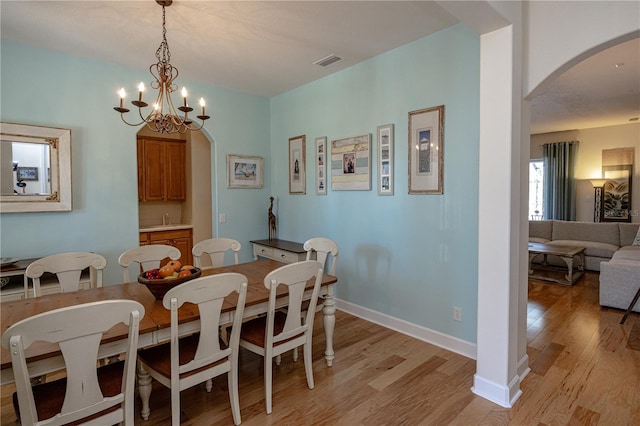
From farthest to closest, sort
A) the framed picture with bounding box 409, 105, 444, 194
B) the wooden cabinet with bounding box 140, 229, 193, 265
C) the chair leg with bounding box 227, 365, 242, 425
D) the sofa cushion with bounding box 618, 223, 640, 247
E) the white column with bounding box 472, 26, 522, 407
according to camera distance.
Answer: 1. the sofa cushion with bounding box 618, 223, 640, 247
2. the wooden cabinet with bounding box 140, 229, 193, 265
3. the framed picture with bounding box 409, 105, 444, 194
4. the white column with bounding box 472, 26, 522, 407
5. the chair leg with bounding box 227, 365, 242, 425

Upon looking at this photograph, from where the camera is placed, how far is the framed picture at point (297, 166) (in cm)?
437

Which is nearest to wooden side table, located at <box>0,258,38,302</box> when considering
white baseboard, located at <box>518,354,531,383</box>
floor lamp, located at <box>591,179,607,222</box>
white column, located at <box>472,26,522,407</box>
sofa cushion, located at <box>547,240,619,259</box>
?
white column, located at <box>472,26,522,407</box>

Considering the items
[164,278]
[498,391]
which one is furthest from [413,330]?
[164,278]

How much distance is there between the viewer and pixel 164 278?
6.79 feet

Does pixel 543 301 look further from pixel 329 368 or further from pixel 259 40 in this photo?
pixel 259 40

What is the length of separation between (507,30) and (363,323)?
9.26 feet

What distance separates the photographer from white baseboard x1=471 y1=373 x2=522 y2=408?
217 cm

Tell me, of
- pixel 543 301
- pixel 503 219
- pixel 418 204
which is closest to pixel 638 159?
pixel 543 301

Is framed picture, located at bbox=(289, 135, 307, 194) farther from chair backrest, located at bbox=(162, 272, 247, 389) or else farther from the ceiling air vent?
chair backrest, located at bbox=(162, 272, 247, 389)

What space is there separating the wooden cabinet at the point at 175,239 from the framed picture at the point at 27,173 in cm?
164

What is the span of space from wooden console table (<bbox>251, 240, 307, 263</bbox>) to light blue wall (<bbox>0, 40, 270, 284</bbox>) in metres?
1.50

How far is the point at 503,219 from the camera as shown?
6.97 feet

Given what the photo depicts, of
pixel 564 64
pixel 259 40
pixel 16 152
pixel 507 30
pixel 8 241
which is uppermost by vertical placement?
pixel 259 40

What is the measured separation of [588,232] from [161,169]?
7.59 meters
